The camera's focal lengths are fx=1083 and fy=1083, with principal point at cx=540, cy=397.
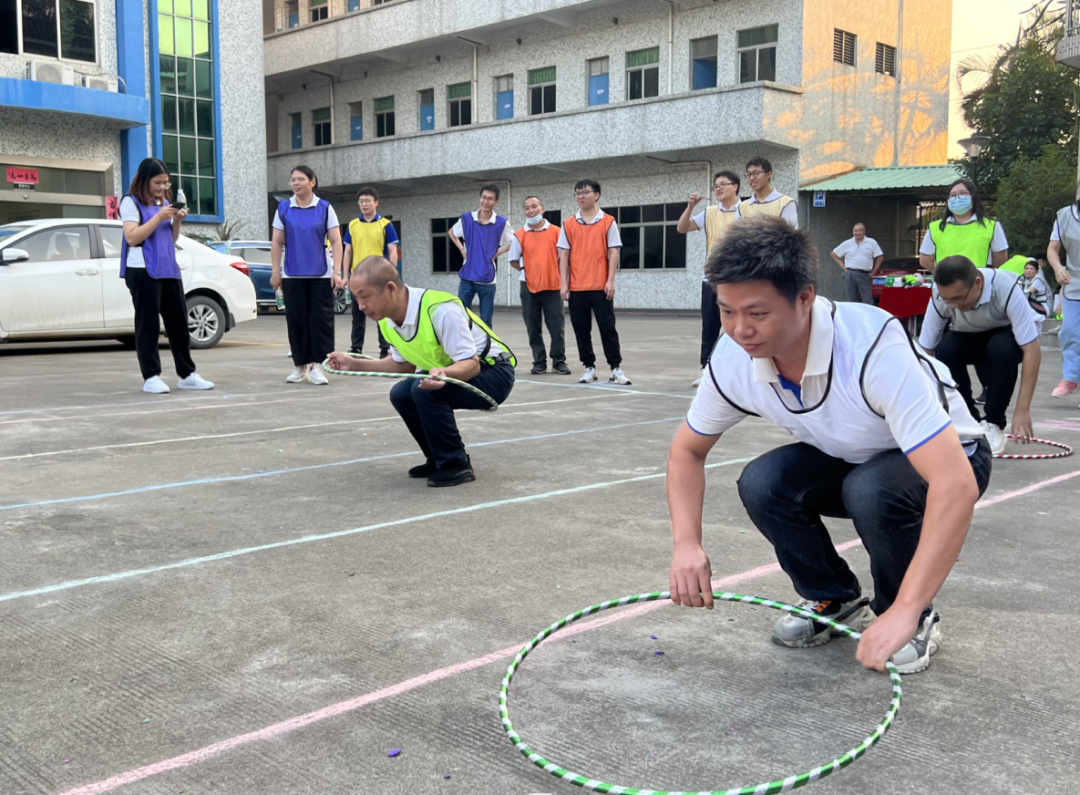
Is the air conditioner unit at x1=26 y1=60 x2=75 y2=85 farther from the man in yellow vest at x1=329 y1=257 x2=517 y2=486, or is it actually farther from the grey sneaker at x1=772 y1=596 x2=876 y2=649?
the grey sneaker at x1=772 y1=596 x2=876 y2=649

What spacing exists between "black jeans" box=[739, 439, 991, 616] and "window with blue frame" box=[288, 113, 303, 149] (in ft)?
123

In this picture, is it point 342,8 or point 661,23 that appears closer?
point 661,23

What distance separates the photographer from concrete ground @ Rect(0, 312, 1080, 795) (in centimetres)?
244

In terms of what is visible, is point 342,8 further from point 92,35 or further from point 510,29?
point 92,35

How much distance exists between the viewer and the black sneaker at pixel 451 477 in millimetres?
5457

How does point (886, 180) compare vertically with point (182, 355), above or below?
above

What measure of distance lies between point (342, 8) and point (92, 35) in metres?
11.9

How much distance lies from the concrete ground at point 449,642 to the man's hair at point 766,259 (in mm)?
1074

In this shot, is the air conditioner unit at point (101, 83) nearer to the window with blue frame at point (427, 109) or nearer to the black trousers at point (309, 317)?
the window with blue frame at point (427, 109)

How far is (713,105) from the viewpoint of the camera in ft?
87.3

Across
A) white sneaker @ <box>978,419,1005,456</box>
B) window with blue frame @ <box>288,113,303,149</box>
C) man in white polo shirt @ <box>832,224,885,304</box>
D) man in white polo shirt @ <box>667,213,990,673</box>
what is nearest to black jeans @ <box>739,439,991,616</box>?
man in white polo shirt @ <box>667,213,990,673</box>

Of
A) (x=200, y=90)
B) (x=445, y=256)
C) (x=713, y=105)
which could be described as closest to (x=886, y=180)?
(x=713, y=105)

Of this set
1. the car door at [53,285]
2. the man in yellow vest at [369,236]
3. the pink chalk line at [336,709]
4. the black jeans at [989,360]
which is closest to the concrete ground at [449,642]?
the pink chalk line at [336,709]

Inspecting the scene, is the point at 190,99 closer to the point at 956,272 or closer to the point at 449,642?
the point at 956,272
